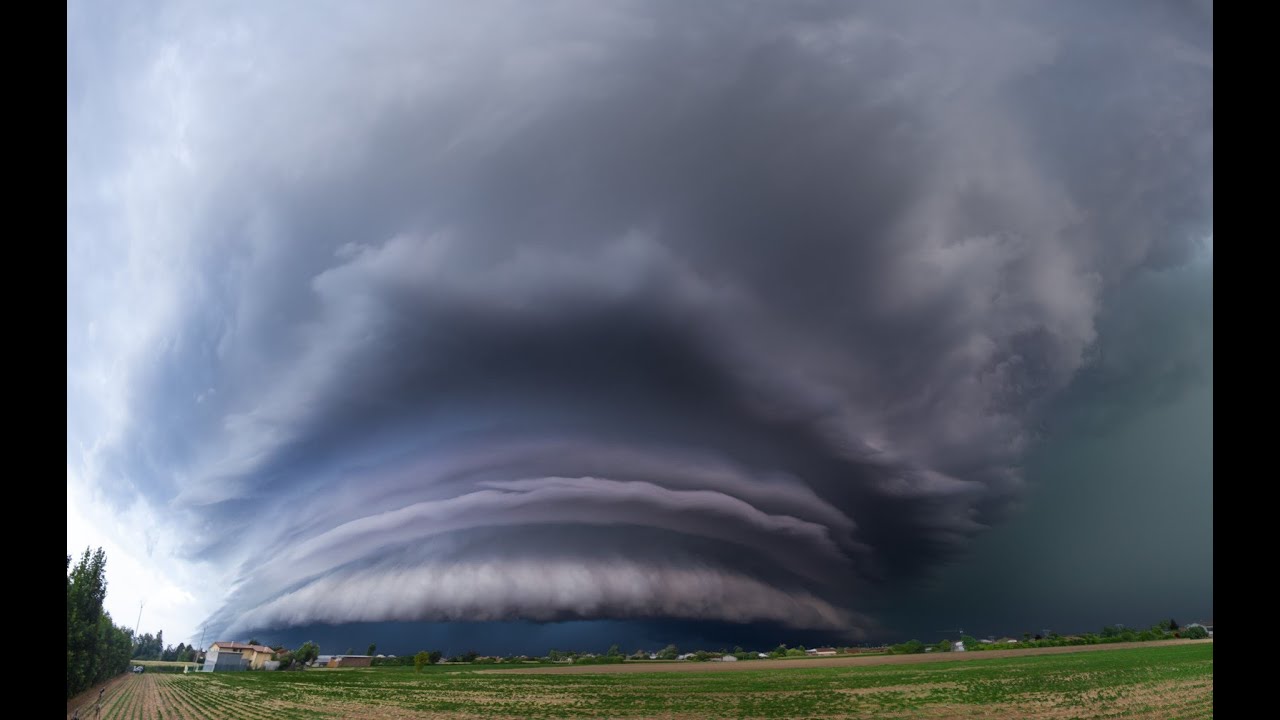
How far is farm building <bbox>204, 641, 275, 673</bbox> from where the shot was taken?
27.4 meters

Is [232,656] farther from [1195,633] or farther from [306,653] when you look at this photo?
[1195,633]

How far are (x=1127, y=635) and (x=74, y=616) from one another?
12567 cm

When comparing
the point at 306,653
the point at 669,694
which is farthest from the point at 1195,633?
the point at 306,653

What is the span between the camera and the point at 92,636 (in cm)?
2848

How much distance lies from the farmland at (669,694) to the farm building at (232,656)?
0.43 m

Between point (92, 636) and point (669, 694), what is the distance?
29473mm

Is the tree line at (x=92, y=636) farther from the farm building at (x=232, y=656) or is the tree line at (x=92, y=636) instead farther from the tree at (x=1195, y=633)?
the tree at (x=1195, y=633)
